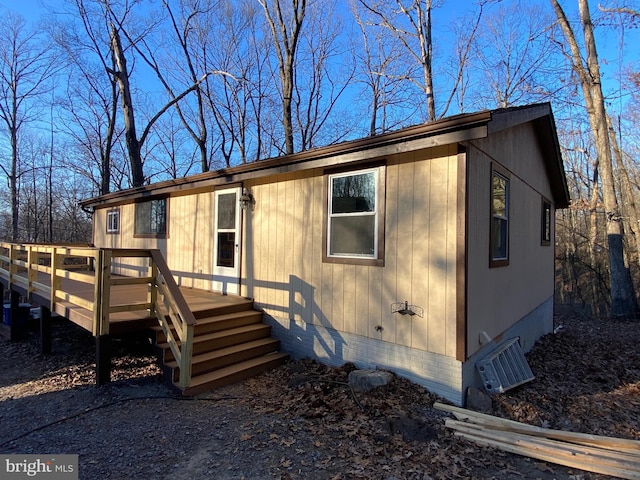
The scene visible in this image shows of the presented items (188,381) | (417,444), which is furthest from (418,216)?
(188,381)

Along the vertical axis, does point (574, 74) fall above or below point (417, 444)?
above

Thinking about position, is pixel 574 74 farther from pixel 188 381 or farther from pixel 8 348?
pixel 8 348

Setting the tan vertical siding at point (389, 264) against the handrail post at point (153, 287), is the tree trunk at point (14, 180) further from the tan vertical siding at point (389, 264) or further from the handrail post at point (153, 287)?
the tan vertical siding at point (389, 264)

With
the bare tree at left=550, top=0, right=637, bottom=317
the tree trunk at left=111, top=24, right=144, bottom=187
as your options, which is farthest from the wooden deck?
the bare tree at left=550, top=0, right=637, bottom=317

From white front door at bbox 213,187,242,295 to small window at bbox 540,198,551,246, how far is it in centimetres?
667

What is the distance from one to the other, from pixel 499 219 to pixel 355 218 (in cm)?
212

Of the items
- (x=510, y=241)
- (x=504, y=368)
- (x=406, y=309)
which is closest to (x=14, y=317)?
(x=406, y=309)

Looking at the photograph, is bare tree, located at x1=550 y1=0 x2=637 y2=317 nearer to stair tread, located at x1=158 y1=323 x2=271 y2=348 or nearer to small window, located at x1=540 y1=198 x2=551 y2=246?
small window, located at x1=540 y1=198 x2=551 y2=246

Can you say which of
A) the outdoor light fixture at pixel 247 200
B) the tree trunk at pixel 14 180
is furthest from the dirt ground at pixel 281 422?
the tree trunk at pixel 14 180

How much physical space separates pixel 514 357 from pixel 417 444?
2.70 metres

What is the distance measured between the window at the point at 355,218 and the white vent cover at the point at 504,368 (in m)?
1.80

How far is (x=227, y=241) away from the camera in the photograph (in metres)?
6.82

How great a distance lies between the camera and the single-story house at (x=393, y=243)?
161 inches

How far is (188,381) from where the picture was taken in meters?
4.24
